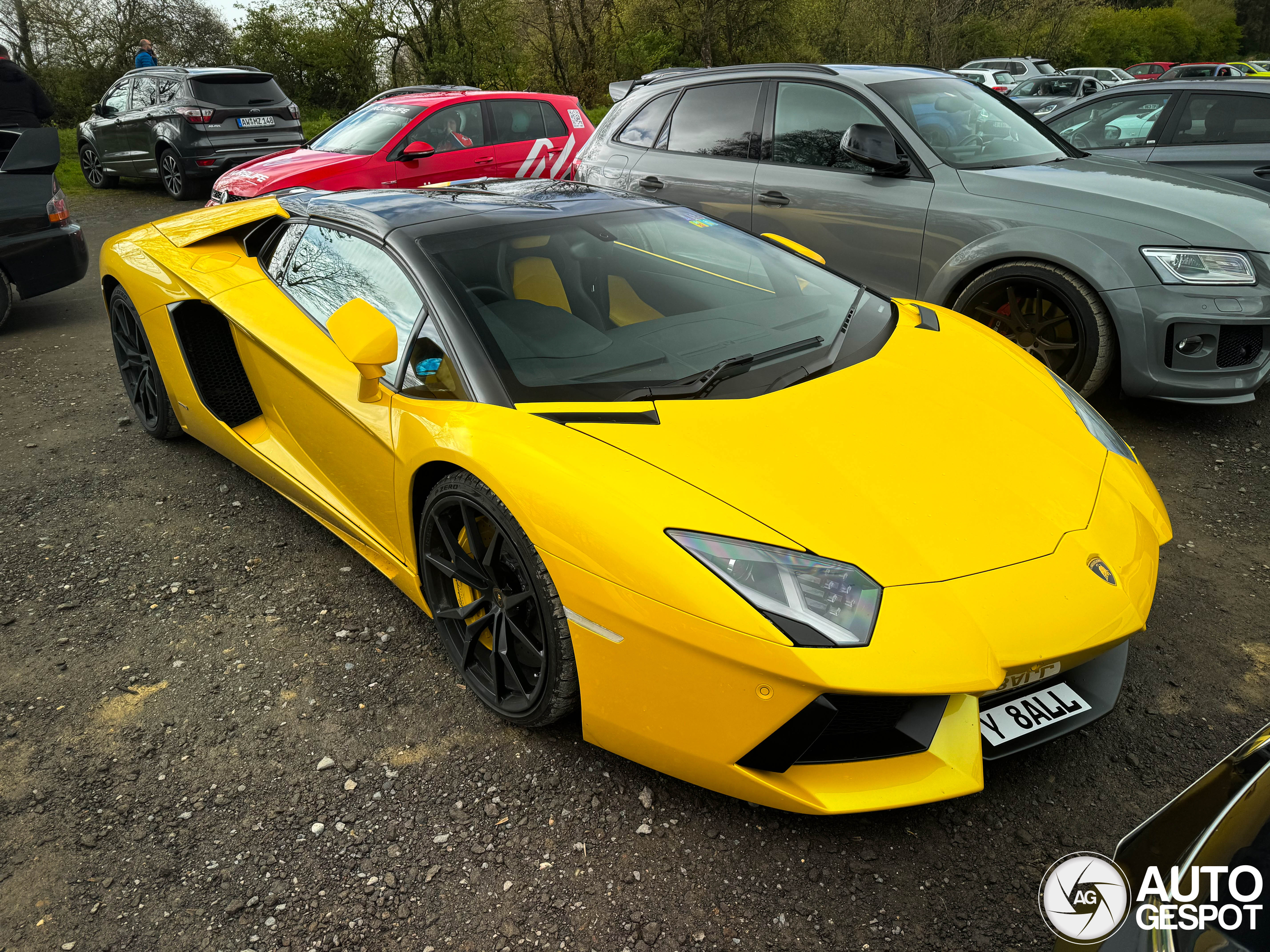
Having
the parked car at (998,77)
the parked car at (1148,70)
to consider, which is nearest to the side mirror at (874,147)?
the parked car at (998,77)

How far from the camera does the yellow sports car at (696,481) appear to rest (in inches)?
71.7

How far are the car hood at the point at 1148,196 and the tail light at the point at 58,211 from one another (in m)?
6.12

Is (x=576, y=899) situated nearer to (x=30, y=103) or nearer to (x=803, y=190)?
(x=803, y=190)

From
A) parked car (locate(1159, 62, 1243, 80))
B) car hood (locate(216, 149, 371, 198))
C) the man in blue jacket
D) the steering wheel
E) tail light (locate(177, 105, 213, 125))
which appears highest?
the man in blue jacket

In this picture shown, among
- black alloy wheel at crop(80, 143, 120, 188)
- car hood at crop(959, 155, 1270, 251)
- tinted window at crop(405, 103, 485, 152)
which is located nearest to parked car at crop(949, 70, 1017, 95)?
tinted window at crop(405, 103, 485, 152)

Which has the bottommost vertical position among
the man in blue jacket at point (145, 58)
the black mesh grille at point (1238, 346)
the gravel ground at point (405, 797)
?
the gravel ground at point (405, 797)

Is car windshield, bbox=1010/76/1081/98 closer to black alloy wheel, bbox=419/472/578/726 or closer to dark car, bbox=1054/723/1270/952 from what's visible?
black alloy wheel, bbox=419/472/578/726

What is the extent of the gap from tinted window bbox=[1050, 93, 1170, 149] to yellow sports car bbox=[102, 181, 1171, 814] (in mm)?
4779

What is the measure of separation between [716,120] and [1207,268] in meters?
2.79

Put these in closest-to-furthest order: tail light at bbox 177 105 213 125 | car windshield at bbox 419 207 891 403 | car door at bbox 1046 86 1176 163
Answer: car windshield at bbox 419 207 891 403 → car door at bbox 1046 86 1176 163 → tail light at bbox 177 105 213 125

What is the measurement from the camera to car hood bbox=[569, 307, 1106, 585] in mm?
1949

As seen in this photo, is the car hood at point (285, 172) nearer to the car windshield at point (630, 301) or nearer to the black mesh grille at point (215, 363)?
the black mesh grille at point (215, 363)

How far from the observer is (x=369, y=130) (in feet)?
28.7

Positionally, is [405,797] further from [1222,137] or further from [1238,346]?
Answer: [1222,137]
